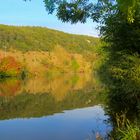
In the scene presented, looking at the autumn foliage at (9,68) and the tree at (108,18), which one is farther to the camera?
the autumn foliage at (9,68)

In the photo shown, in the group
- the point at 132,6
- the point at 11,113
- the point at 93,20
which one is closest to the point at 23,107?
the point at 11,113

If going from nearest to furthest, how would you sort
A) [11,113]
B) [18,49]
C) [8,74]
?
[11,113] → [8,74] → [18,49]

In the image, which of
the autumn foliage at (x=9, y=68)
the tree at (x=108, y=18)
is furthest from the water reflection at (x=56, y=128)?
→ the autumn foliage at (x=9, y=68)

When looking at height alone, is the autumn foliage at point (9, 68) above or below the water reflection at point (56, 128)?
above

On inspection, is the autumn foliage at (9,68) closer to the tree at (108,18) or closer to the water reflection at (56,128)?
the water reflection at (56,128)

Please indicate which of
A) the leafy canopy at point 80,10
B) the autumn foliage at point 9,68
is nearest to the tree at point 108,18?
the leafy canopy at point 80,10

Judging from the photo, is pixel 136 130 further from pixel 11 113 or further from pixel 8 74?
pixel 8 74

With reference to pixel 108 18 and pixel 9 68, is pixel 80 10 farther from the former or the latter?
pixel 9 68

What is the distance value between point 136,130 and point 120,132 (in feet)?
Result: 6.52

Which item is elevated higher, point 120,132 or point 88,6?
point 88,6

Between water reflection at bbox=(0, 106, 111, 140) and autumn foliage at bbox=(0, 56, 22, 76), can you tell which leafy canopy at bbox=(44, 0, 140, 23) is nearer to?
water reflection at bbox=(0, 106, 111, 140)

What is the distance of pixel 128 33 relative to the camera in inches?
907

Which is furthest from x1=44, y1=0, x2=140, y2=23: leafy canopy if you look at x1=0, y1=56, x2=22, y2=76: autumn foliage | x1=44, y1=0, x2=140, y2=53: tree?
x1=0, y1=56, x2=22, y2=76: autumn foliage

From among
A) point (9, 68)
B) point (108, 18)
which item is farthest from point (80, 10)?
point (9, 68)
